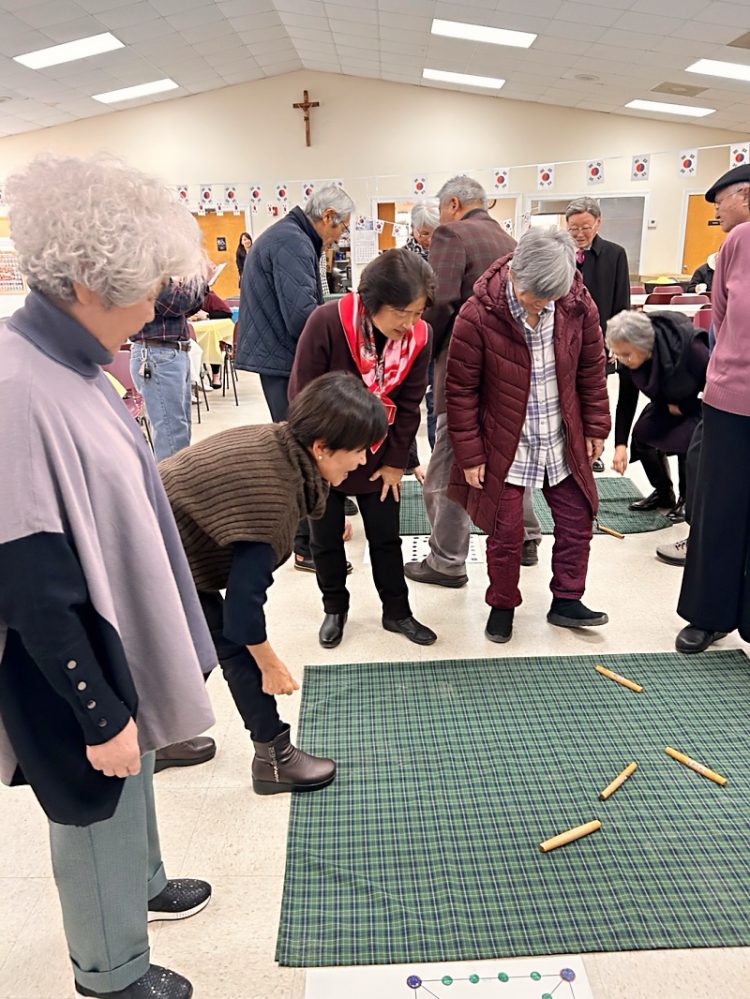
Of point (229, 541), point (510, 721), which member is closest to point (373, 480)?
point (510, 721)

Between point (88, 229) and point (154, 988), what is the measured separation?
1196mm

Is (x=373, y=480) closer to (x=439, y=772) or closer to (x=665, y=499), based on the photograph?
(x=439, y=772)

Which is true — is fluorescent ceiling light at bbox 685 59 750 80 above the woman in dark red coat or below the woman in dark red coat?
above

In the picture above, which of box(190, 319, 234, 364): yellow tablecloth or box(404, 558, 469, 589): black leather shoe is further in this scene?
box(190, 319, 234, 364): yellow tablecloth

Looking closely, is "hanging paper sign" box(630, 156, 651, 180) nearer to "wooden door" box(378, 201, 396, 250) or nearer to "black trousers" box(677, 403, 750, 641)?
"wooden door" box(378, 201, 396, 250)

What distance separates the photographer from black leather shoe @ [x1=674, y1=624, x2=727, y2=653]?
7.91 ft

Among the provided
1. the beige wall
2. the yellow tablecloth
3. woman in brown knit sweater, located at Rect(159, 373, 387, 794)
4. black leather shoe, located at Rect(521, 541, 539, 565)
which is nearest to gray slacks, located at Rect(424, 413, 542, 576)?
black leather shoe, located at Rect(521, 541, 539, 565)

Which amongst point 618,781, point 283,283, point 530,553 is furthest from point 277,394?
point 618,781

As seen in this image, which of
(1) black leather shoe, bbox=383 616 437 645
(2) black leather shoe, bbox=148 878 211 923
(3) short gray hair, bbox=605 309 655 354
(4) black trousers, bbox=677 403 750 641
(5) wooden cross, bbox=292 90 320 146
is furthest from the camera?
(5) wooden cross, bbox=292 90 320 146

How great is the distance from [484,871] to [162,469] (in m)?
1.08

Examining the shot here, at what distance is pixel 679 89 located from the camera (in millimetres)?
8258

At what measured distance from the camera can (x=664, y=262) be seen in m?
10.4

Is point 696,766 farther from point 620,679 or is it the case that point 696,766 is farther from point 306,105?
point 306,105

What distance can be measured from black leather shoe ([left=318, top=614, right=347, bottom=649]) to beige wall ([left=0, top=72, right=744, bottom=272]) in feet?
29.1
